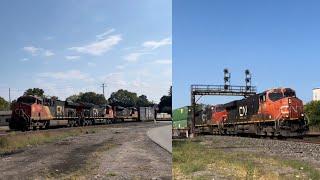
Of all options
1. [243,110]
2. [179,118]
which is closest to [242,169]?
[179,118]

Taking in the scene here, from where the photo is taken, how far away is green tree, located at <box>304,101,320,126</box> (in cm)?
2919

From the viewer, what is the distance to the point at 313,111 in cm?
3070

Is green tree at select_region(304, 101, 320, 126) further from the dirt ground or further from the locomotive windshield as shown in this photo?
the dirt ground

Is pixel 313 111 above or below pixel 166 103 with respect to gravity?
below

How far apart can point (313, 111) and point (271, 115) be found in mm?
5523

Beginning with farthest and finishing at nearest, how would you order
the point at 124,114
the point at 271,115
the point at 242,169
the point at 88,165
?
the point at 124,114 < the point at 271,115 < the point at 88,165 < the point at 242,169

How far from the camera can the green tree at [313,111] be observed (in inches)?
1149

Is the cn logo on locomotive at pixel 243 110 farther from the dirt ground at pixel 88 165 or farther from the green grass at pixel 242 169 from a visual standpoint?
the green grass at pixel 242 169

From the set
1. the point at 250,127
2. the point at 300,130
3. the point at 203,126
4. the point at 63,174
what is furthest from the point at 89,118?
the point at 63,174

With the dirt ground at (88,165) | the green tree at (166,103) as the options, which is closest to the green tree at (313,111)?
the dirt ground at (88,165)

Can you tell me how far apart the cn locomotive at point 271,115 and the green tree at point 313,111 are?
7.98ft

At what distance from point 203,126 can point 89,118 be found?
13.3 metres

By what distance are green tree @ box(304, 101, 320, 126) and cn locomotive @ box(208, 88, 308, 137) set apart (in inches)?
95.8

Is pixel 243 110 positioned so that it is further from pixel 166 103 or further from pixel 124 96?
pixel 166 103
